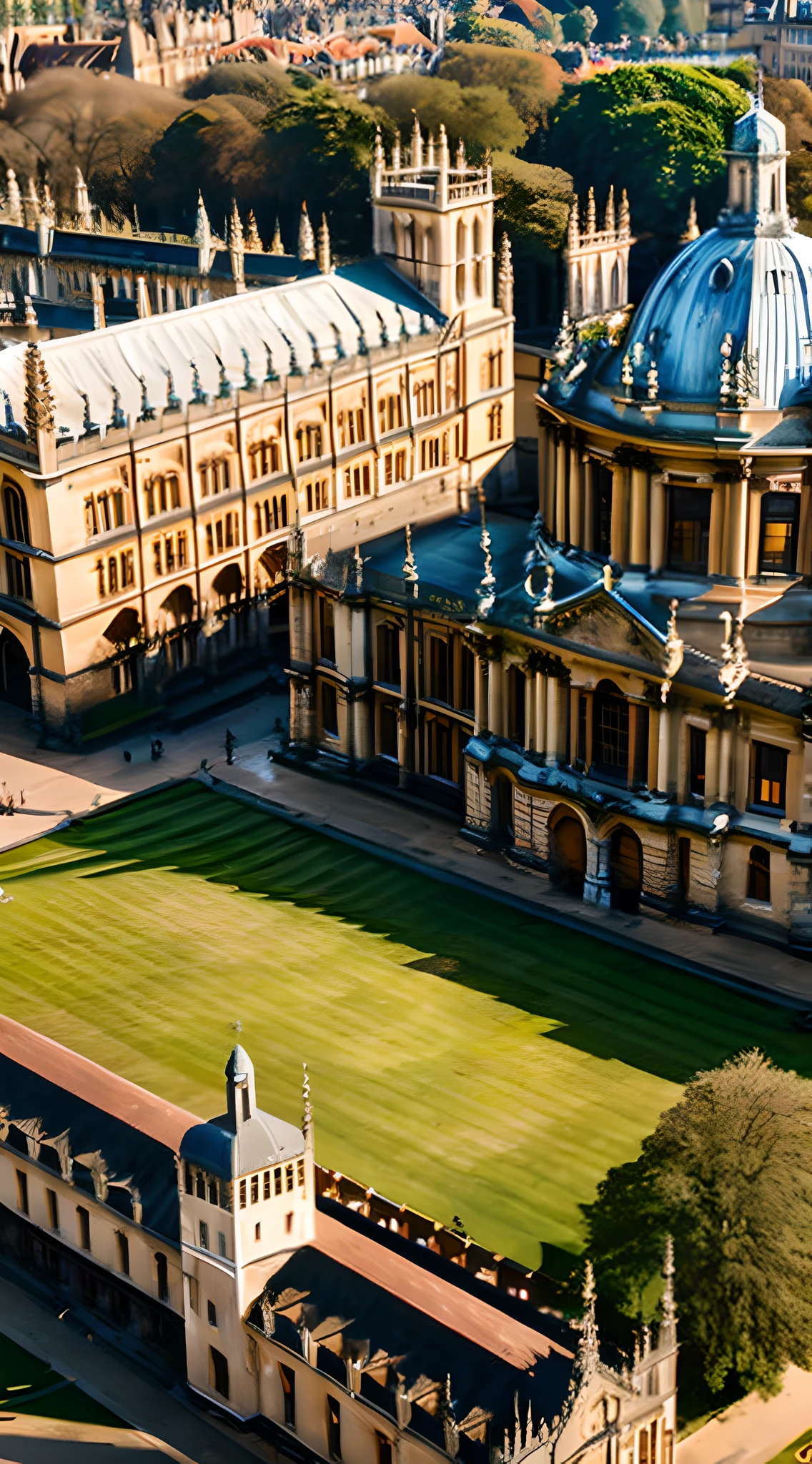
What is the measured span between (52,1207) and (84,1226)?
1.58 metres

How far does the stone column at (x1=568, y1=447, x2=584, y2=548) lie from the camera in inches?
3610

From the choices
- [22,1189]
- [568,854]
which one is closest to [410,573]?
[568,854]

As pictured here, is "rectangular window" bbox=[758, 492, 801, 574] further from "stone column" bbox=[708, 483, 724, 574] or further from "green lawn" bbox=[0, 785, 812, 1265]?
"green lawn" bbox=[0, 785, 812, 1265]

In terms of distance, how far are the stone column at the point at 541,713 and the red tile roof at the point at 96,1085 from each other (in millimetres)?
24877

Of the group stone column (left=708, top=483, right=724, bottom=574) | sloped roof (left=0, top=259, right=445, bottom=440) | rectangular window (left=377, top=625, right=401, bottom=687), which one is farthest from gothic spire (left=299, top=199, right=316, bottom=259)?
stone column (left=708, top=483, right=724, bottom=574)

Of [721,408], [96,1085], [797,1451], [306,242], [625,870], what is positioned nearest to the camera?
[797,1451]

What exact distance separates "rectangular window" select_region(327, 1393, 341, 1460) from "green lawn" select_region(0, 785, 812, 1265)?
31.6 ft

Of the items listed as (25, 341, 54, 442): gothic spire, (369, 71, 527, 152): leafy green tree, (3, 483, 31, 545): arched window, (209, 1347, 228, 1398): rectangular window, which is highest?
(369, 71, 527, 152): leafy green tree

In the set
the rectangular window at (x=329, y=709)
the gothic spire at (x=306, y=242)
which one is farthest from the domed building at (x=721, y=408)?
the gothic spire at (x=306, y=242)

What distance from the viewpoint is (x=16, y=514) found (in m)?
106

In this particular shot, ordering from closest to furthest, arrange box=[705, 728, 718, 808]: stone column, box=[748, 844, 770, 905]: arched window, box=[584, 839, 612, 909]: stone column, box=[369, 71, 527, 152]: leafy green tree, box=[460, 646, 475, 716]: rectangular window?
box=[705, 728, 718, 808]: stone column, box=[748, 844, 770, 905]: arched window, box=[584, 839, 612, 909]: stone column, box=[460, 646, 475, 716]: rectangular window, box=[369, 71, 527, 152]: leafy green tree

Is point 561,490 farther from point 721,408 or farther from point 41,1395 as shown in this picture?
point 41,1395

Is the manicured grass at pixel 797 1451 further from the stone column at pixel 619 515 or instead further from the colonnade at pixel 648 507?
the stone column at pixel 619 515

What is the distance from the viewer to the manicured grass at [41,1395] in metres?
63.7
